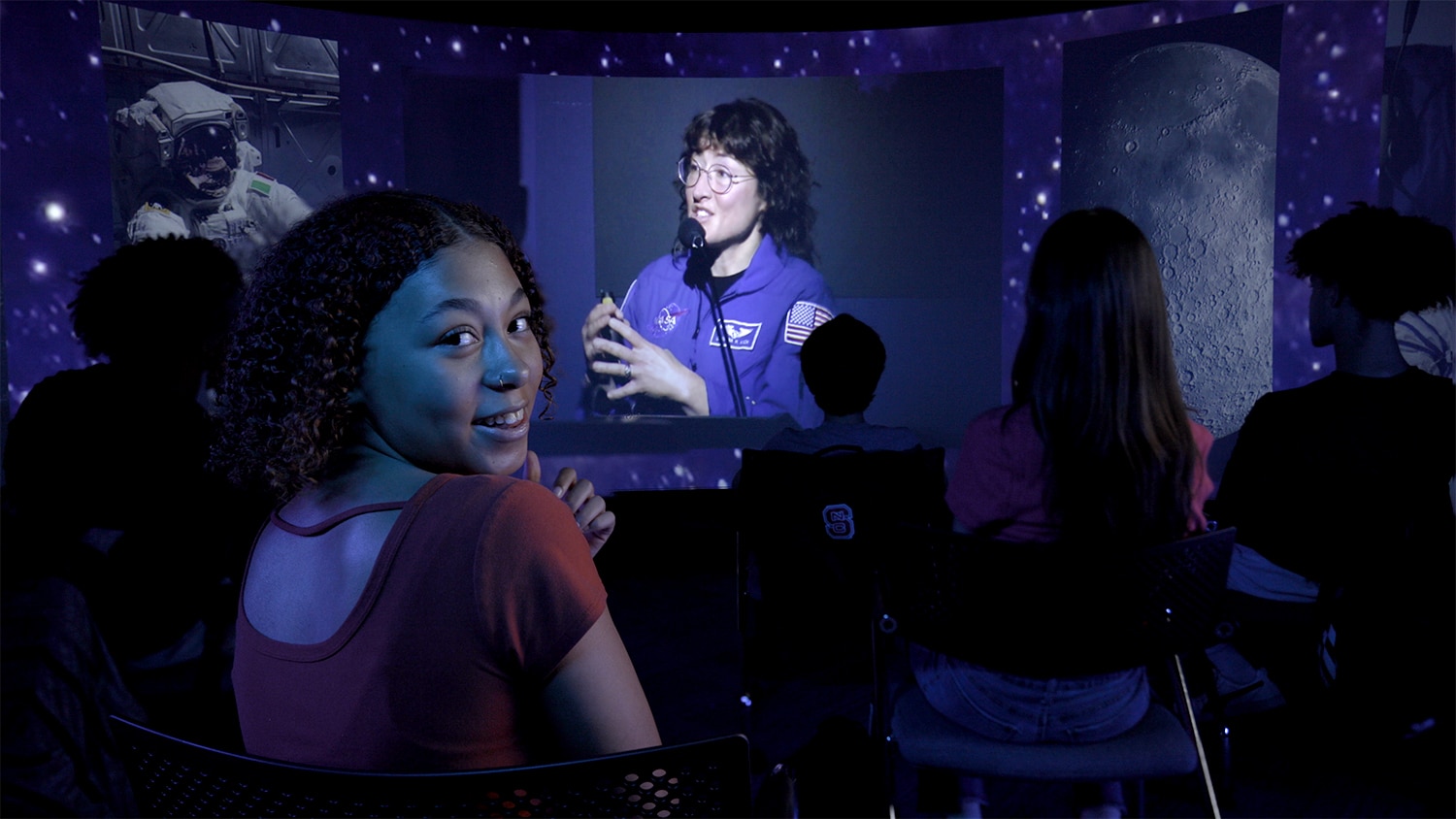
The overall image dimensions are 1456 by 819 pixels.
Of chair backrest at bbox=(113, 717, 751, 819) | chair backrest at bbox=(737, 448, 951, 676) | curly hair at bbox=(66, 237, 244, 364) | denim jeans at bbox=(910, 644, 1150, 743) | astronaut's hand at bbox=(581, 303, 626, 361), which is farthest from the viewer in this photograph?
astronaut's hand at bbox=(581, 303, 626, 361)

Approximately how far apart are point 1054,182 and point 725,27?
1889 millimetres

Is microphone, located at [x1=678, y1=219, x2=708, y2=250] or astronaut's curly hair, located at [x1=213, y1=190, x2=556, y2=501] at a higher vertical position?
microphone, located at [x1=678, y1=219, x2=708, y2=250]

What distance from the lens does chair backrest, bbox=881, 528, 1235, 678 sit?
1295 mm

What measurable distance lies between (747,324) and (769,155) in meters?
0.90

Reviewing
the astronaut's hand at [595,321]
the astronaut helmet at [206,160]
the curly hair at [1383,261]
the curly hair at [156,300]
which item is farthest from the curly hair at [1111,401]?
the astronaut helmet at [206,160]

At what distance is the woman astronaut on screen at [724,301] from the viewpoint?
15.3 feet

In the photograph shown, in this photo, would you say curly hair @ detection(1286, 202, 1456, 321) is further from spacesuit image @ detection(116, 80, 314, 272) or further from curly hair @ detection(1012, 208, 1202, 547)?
spacesuit image @ detection(116, 80, 314, 272)

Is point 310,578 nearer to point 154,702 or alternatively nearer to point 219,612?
point 219,612

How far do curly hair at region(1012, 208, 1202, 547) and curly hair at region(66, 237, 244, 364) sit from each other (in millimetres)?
1772

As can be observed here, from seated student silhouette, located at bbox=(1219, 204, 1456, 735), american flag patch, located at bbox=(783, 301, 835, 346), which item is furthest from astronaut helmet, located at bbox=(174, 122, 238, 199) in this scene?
seated student silhouette, located at bbox=(1219, 204, 1456, 735)

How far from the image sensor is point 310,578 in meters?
0.75

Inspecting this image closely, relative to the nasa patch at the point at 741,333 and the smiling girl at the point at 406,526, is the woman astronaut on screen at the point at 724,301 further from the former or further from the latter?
the smiling girl at the point at 406,526

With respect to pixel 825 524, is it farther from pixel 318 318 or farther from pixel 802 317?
pixel 802 317

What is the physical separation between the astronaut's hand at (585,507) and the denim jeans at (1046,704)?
0.74 meters
